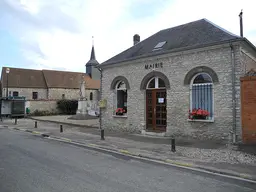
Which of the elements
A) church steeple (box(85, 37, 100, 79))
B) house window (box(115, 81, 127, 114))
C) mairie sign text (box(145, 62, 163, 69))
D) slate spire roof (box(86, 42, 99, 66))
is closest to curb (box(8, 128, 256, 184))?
house window (box(115, 81, 127, 114))

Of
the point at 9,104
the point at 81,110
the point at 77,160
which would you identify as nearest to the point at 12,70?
the point at 9,104

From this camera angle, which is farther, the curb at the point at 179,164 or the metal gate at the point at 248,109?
the metal gate at the point at 248,109

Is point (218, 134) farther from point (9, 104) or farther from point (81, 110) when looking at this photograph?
point (9, 104)

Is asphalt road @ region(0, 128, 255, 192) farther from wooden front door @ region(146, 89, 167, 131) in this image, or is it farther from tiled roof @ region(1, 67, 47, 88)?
tiled roof @ region(1, 67, 47, 88)

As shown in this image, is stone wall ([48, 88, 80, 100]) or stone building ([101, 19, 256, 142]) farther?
stone wall ([48, 88, 80, 100])

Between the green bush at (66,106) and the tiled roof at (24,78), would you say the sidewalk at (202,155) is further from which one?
the tiled roof at (24,78)

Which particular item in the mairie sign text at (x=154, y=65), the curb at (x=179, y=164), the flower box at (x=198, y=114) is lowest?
the curb at (x=179, y=164)

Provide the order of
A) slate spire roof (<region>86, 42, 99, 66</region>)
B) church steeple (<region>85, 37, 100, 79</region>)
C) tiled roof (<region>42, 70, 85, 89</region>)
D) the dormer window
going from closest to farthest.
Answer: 1. the dormer window
2. tiled roof (<region>42, 70, 85, 89</region>)
3. church steeple (<region>85, 37, 100, 79</region>)
4. slate spire roof (<region>86, 42, 99, 66</region>)

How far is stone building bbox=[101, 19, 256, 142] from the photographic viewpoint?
9336mm

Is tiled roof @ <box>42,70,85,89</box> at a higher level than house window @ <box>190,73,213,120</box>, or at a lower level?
higher

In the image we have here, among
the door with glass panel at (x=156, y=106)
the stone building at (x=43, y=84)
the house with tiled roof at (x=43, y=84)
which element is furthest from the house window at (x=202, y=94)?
the stone building at (x=43, y=84)

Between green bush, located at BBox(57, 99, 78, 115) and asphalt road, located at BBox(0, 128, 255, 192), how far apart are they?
23.7 m

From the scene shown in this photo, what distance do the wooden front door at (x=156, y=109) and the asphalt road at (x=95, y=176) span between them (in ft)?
17.5

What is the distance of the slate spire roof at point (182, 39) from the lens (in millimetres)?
9859
